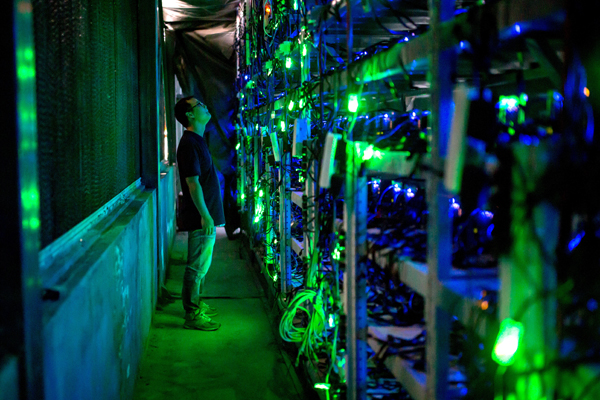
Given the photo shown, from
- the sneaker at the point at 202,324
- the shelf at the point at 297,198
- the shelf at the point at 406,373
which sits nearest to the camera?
the shelf at the point at 406,373

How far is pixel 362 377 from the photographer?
2.14 meters

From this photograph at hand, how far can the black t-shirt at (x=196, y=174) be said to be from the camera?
4211 millimetres

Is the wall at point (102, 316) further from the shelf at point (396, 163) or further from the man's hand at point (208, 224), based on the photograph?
the shelf at point (396, 163)

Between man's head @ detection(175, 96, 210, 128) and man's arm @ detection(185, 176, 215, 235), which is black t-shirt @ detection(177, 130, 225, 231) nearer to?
man's arm @ detection(185, 176, 215, 235)

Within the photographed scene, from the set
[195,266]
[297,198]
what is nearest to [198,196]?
[195,266]

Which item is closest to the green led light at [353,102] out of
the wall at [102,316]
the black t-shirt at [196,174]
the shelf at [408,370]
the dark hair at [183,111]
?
the shelf at [408,370]

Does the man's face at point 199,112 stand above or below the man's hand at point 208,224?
above

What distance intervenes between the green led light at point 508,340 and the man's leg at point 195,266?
3.47 meters

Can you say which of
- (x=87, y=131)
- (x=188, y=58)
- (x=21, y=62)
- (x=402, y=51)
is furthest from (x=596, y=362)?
(x=188, y=58)

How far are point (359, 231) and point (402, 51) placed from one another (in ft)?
2.43

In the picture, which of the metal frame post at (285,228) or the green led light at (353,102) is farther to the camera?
the metal frame post at (285,228)

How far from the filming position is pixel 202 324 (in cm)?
438

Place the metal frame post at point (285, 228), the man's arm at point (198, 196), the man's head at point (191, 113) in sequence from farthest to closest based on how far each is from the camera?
the man's head at point (191, 113) < the man's arm at point (198, 196) < the metal frame post at point (285, 228)

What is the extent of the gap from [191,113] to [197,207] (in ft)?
2.77
